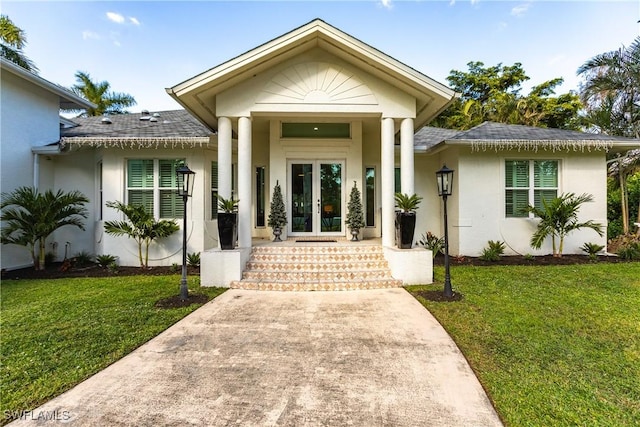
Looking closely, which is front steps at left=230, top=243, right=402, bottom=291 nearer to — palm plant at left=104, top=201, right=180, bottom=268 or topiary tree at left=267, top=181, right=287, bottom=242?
topiary tree at left=267, top=181, right=287, bottom=242

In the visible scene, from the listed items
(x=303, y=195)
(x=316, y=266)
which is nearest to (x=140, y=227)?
(x=303, y=195)

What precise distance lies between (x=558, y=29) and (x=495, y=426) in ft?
53.1

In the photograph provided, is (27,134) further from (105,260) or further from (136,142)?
(105,260)

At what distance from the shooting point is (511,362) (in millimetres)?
3086

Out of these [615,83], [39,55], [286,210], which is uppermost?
[39,55]

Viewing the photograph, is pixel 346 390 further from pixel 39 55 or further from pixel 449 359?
pixel 39 55

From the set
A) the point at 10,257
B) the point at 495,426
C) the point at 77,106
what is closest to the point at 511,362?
the point at 495,426

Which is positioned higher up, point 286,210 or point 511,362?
point 286,210

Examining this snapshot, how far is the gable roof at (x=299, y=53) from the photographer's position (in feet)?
20.2

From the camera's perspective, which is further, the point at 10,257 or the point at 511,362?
the point at 10,257

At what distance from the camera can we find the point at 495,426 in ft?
7.27

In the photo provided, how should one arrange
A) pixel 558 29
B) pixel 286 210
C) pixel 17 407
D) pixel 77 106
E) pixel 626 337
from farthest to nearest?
pixel 558 29
pixel 77 106
pixel 286 210
pixel 626 337
pixel 17 407

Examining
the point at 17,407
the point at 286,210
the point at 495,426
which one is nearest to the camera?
the point at 495,426

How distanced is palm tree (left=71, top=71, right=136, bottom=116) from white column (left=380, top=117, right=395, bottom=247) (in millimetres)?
20073
